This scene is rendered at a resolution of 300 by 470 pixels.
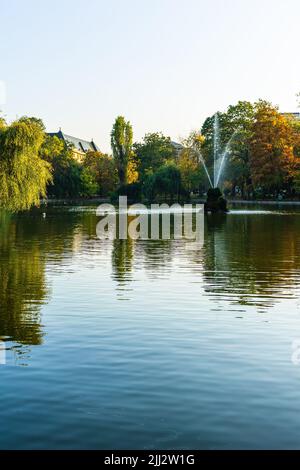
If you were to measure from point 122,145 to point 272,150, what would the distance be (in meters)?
32.4

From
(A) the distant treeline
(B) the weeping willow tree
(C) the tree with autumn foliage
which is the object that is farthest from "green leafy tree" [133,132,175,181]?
(B) the weeping willow tree

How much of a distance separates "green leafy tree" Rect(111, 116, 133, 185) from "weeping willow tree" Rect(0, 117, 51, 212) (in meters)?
77.0

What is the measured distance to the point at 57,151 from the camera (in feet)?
393

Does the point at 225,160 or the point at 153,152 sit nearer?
the point at 225,160

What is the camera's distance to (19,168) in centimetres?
3334

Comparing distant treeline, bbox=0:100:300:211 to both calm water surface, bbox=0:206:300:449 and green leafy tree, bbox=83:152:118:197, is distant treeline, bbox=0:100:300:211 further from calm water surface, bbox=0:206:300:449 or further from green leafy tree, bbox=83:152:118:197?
calm water surface, bbox=0:206:300:449

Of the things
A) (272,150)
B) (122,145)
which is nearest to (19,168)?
(272,150)

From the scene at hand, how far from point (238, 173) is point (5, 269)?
7522 centimetres

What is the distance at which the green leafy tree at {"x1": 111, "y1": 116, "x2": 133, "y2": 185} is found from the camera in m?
111

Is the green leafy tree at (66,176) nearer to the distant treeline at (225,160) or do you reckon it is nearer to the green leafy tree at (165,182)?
the distant treeline at (225,160)

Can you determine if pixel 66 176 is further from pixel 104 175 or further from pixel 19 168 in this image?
pixel 19 168

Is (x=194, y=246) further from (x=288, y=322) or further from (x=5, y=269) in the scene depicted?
(x=288, y=322)
